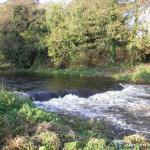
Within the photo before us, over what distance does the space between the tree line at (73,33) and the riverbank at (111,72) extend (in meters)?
1.16

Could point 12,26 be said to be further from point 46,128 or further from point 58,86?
point 46,128

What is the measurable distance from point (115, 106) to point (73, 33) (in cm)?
1929

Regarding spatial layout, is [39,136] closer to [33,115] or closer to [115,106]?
[33,115]

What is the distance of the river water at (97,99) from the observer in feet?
57.5

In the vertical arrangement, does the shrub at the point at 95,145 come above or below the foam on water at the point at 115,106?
above

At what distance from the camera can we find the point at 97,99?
2319 centimetres

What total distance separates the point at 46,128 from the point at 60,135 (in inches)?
16.0

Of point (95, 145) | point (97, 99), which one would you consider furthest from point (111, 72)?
point (95, 145)

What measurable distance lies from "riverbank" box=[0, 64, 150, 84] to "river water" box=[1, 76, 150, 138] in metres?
1.55

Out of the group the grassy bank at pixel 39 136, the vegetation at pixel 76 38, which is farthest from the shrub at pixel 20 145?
the vegetation at pixel 76 38

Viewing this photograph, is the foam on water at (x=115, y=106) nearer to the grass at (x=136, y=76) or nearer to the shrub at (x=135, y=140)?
the shrub at (x=135, y=140)

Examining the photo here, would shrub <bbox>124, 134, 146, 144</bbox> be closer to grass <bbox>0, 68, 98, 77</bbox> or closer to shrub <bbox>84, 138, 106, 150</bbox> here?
shrub <bbox>84, 138, 106, 150</bbox>

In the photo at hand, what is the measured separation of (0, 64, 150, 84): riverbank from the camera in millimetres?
31067

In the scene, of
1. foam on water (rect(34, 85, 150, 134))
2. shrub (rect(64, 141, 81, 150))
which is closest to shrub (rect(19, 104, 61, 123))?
shrub (rect(64, 141, 81, 150))
